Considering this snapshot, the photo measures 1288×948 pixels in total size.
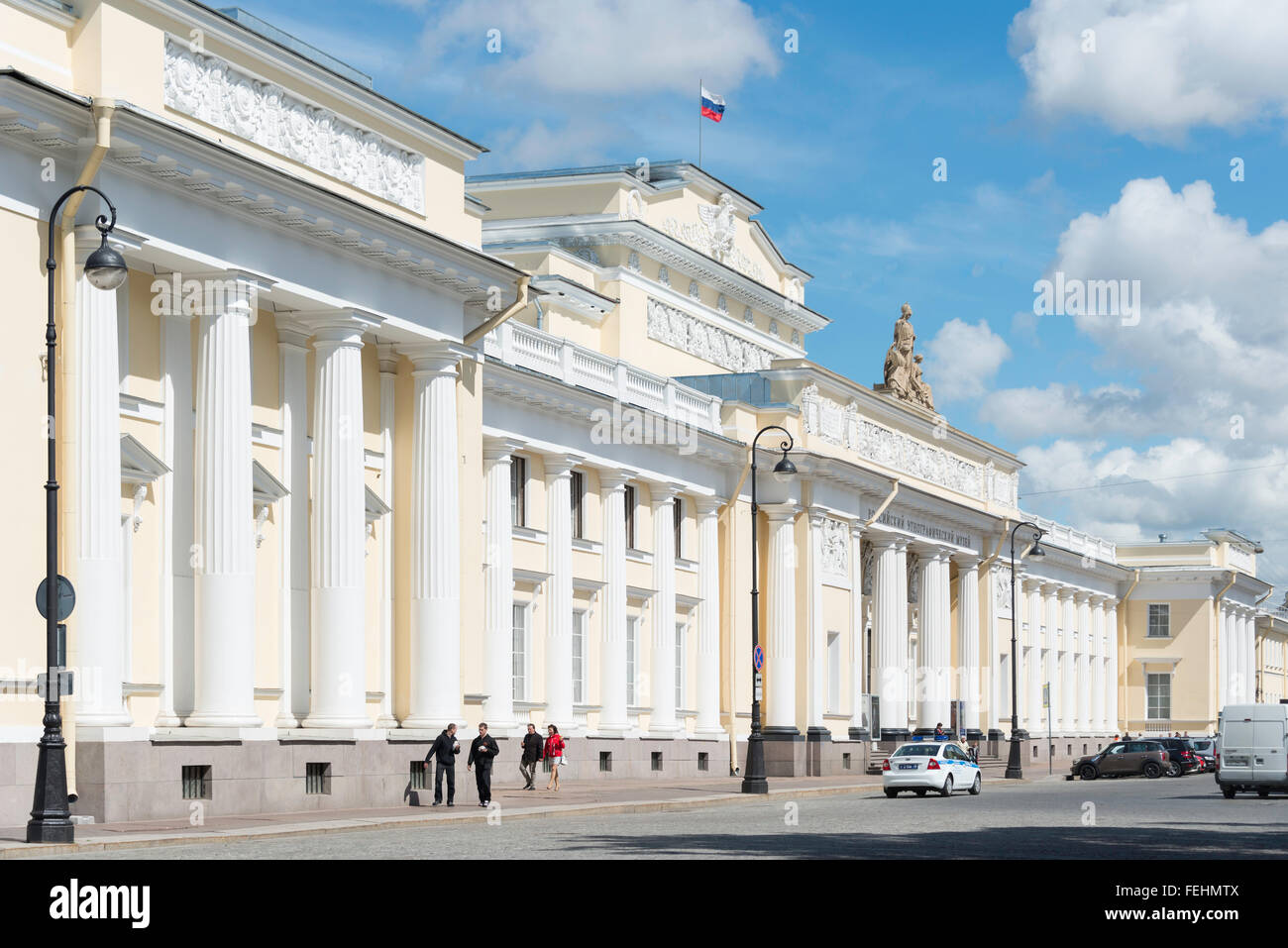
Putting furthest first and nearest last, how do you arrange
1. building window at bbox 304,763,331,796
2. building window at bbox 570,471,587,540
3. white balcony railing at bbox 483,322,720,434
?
1. building window at bbox 570,471,587,540
2. white balcony railing at bbox 483,322,720,434
3. building window at bbox 304,763,331,796

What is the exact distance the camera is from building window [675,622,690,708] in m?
50.7

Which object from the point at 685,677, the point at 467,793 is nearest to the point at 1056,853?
the point at 467,793

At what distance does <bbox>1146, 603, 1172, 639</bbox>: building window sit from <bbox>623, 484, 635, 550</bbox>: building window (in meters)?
58.6

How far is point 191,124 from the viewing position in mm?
28062

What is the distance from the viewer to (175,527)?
2902 cm

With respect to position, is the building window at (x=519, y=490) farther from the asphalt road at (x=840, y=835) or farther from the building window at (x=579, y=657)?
Answer: the asphalt road at (x=840, y=835)

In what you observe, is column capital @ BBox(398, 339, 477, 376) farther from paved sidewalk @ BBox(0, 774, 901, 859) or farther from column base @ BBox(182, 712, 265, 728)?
column base @ BBox(182, 712, 265, 728)

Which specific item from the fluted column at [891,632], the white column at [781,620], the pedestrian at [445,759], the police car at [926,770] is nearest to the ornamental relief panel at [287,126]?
the pedestrian at [445,759]

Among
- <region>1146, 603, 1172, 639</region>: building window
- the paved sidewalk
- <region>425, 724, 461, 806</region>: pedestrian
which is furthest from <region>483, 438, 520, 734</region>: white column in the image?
<region>1146, 603, 1172, 639</region>: building window

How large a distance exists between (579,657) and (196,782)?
1883 centimetres

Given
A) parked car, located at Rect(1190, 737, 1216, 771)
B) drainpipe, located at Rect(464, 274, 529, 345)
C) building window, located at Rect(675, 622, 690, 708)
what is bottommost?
parked car, located at Rect(1190, 737, 1216, 771)

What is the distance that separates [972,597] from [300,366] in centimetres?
4284

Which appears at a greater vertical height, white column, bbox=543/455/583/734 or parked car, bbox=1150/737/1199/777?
white column, bbox=543/455/583/734
